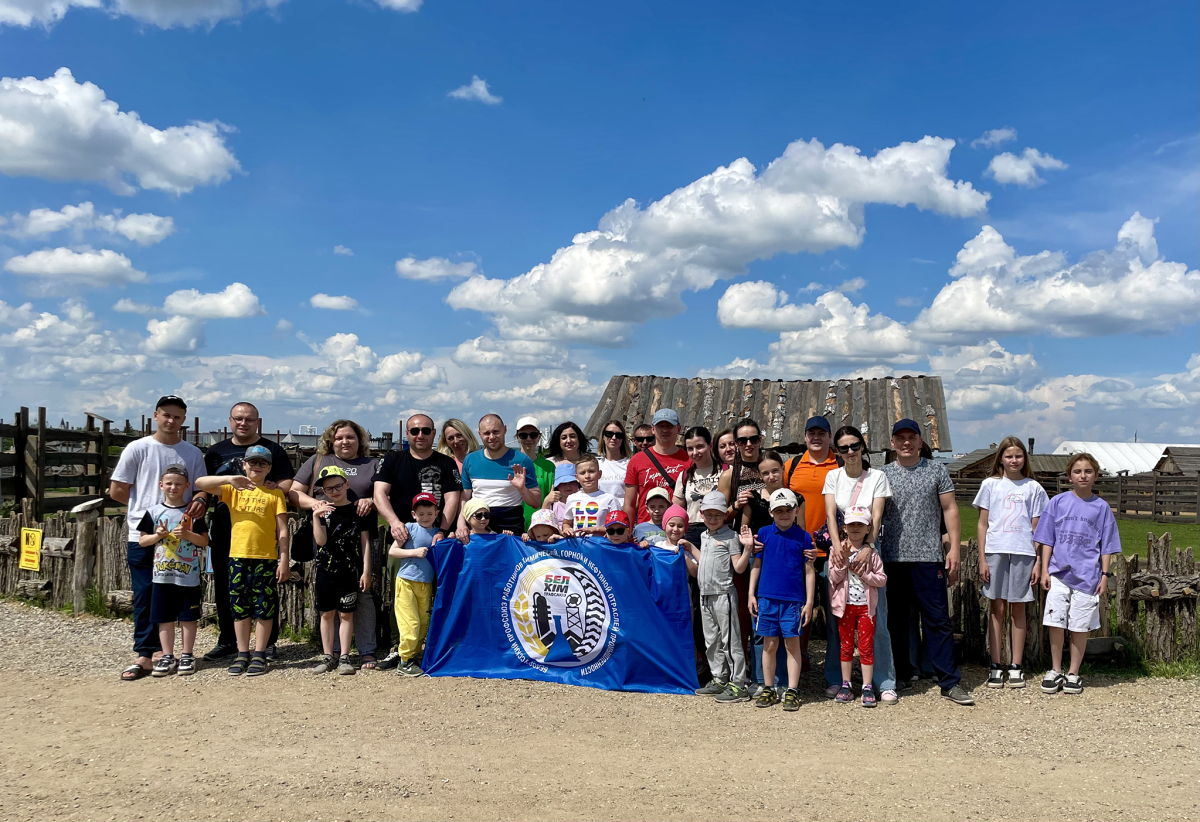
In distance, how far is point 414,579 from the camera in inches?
248

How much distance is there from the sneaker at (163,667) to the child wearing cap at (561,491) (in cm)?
Answer: 290

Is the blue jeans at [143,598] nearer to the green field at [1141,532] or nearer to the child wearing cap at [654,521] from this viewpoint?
the child wearing cap at [654,521]

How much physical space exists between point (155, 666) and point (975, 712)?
19.3 feet

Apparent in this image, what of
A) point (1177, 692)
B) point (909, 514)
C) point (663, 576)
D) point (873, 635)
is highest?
point (909, 514)

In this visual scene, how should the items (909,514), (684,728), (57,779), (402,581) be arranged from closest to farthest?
(57,779)
(684,728)
(909,514)
(402,581)

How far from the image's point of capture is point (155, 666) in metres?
6.20

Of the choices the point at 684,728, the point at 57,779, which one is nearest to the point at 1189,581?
the point at 684,728

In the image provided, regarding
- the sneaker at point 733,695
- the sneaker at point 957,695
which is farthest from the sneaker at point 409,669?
the sneaker at point 957,695

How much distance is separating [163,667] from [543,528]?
9.90 ft

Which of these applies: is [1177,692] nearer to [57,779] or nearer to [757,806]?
[757,806]

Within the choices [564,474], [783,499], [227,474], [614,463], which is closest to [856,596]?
[783,499]

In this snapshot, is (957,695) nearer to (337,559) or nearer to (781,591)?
(781,591)

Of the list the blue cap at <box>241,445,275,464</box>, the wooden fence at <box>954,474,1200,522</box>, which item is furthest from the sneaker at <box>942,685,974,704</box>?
the wooden fence at <box>954,474,1200,522</box>

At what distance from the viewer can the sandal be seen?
6082 mm
